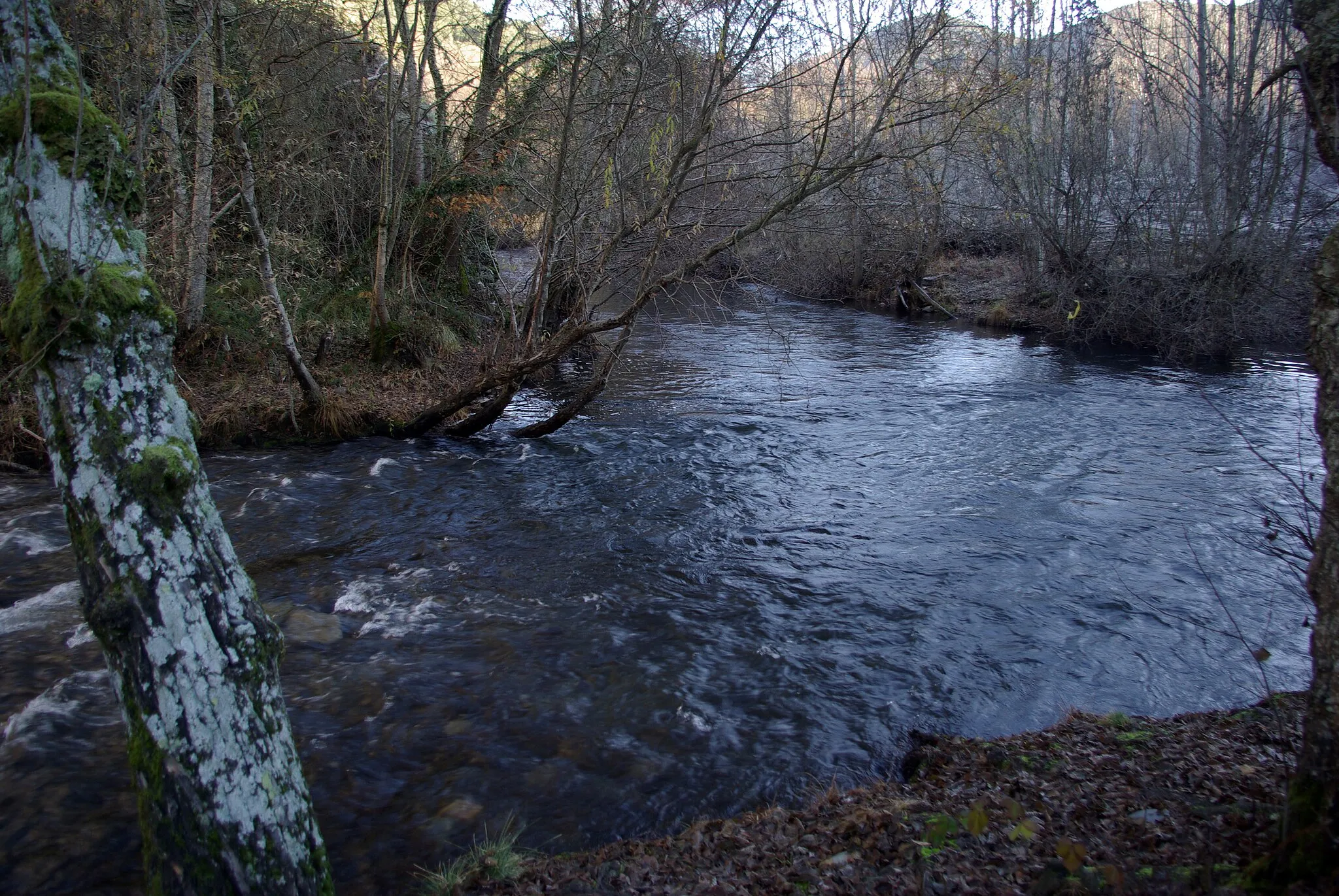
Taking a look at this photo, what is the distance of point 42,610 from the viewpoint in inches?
272

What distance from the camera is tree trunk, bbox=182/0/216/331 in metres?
10.6

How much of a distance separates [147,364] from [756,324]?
19.9 metres

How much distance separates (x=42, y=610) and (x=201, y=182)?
711cm

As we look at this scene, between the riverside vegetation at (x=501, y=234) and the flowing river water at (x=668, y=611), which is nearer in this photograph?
the riverside vegetation at (x=501, y=234)

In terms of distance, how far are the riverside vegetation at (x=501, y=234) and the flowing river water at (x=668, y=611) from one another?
0.94 metres

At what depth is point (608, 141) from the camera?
10859 mm

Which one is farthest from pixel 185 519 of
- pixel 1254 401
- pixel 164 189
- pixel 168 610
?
pixel 1254 401

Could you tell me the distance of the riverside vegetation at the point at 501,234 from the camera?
320 centimetres

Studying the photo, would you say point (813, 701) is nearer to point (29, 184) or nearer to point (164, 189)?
point (29, 184)

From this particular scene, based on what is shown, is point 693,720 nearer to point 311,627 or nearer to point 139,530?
point 311,627

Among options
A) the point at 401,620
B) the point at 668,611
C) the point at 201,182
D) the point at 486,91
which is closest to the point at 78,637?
the point at 401,620

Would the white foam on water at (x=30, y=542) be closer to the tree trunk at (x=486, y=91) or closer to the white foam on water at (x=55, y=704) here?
the white foam on water at (x=55, y=704)

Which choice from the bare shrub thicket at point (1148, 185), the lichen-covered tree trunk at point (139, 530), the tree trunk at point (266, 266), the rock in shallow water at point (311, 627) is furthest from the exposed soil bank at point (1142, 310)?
the lichen-covered tree trunk at point (139, 530)

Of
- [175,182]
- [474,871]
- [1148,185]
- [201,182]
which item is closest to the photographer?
[474,871]
